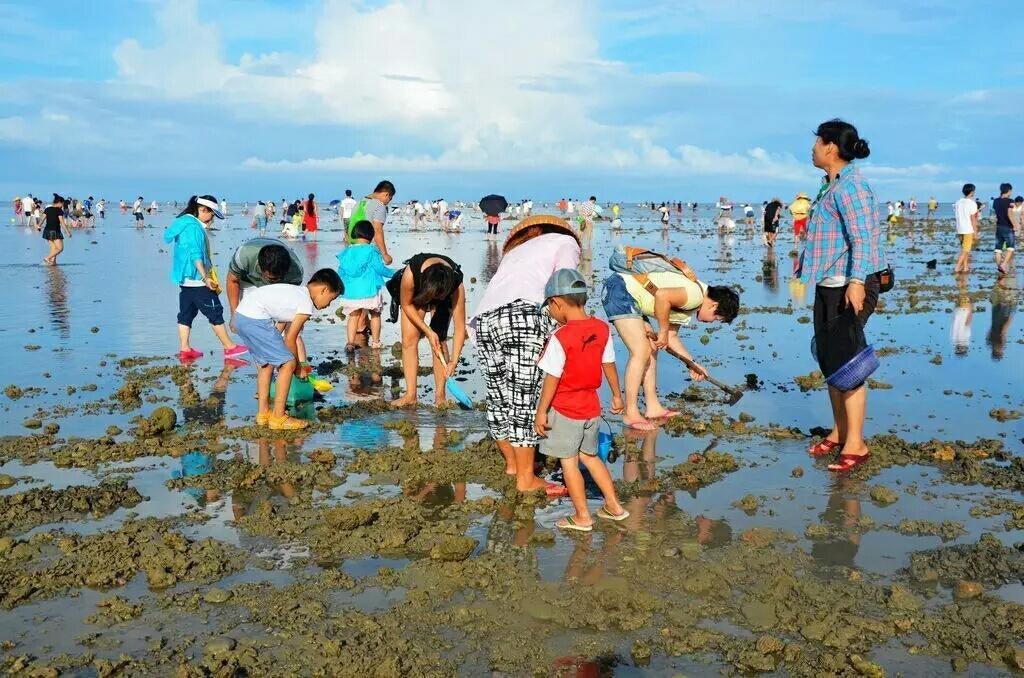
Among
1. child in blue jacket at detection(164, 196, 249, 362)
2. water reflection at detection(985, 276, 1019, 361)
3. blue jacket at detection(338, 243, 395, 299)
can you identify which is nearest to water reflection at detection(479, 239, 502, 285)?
blue jacket at detection(338, 243, 395, 299)

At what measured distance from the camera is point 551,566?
4.68 meters

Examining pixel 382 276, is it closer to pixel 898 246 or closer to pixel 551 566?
pixel 551 566

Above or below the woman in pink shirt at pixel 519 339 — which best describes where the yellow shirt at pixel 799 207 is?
above

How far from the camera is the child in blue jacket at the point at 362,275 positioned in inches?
416

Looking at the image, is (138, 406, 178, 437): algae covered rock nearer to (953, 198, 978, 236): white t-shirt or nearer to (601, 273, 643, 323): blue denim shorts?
(601, 273, 643, 323): blue denim shorts

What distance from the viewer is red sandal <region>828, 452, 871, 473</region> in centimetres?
628

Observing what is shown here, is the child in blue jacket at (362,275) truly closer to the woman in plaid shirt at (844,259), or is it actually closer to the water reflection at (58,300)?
the water reflection at (58,300)

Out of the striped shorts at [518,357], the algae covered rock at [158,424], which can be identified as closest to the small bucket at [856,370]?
the striped shorts at [518,357]

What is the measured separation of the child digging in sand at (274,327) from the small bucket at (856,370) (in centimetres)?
398

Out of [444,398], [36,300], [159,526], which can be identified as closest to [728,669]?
[159,526]

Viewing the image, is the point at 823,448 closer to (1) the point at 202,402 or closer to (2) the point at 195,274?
(1) the point at 202,402

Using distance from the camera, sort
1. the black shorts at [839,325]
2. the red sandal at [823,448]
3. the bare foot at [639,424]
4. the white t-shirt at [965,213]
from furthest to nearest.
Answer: the white t-shirt at [965,213], the bare foot at [639,424], the red sandal at [823,448], the black shorts at [839,325]

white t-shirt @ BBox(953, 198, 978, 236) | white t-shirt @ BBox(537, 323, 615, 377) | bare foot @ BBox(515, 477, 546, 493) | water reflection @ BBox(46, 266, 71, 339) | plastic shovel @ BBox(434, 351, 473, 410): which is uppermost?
white t-shirt @ BBox(953, 198, 978, 236)

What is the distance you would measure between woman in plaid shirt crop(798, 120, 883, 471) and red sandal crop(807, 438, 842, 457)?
237 mm
